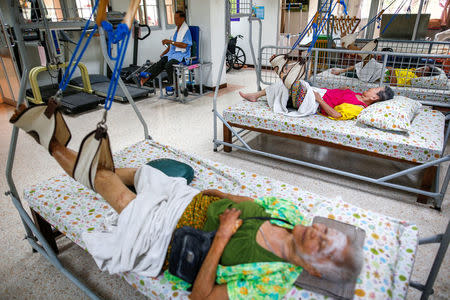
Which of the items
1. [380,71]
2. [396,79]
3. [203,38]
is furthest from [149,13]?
[396,79]

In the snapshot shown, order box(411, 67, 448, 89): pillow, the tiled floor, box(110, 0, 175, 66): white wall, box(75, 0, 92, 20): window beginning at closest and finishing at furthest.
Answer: the tiled floor → box(411, 67, 448, 89): pillow → box(75, 0, 92, 20): window → box(110, 0, 175, 66): white wall

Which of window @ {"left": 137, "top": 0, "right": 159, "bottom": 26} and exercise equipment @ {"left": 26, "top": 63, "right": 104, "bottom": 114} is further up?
window @ {"left": 137, "top": 0, "right": 159, "bottom": 26}

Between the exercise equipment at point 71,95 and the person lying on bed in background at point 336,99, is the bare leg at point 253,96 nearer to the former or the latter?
the person lying on bed in background at point 336,99

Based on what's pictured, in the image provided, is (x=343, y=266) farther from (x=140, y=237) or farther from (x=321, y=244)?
(x=140, y=237)

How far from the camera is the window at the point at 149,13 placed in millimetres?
5454

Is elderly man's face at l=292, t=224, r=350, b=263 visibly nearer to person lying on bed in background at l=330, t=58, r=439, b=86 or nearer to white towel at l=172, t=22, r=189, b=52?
person lying on bed in background at l=330, t=58, r=439, b=86

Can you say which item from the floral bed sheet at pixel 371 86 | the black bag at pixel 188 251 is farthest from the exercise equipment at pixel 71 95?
the black bag at pixel 188 251

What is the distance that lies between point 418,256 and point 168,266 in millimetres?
1477

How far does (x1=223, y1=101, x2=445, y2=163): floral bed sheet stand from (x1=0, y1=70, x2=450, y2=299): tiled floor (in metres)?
0.36

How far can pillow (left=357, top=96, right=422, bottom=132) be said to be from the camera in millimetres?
2250

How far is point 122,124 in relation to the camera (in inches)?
145

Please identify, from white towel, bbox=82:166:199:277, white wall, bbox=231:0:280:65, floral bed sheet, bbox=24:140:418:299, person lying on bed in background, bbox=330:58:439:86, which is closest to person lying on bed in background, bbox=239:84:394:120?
person lying on bed in background, bbox=330:58:439:86

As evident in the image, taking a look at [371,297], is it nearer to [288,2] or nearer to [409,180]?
[409,180]

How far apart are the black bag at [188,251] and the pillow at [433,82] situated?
319 cm
